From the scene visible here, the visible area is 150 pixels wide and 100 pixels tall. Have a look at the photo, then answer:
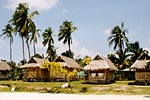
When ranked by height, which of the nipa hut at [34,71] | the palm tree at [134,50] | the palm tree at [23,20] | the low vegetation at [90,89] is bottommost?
the low vegetation at [90,89]

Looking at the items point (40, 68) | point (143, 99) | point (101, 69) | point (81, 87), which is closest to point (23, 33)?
point (40, 68)

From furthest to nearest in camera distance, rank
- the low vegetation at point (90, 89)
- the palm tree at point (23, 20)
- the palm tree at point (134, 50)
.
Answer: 1. the palm tree at point (134, 50)
2. the palm tree at point (23, 20)
3. the low vegetation at point (90, 89)

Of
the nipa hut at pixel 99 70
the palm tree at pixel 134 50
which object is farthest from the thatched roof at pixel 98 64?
the palm tree at pixel 134 50

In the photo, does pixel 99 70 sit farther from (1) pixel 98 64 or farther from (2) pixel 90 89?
(2) pixel 90 89

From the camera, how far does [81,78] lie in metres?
55.4

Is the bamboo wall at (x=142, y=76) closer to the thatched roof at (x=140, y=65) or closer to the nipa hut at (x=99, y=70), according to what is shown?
the thatched roof at (x=140, y=65)

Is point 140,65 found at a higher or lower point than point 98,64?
lower

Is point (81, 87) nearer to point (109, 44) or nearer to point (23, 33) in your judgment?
point (23, 33)

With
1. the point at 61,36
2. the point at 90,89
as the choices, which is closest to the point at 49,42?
the point at 61,36

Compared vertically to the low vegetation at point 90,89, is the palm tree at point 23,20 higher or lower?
higher

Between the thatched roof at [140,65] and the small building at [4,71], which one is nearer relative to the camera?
the thatched roof at [140,65]

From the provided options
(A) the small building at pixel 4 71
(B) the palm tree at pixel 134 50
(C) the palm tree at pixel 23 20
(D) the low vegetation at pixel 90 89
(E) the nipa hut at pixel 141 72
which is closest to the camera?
(D) the low vegetation at pixel 90 89

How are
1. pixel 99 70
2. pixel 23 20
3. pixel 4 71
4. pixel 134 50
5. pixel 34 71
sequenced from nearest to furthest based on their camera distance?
pixel 99 70, pixel 34 71, pixel 23 20, pixel 134 50, pixel 4 71

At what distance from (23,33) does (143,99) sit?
3217 cm
